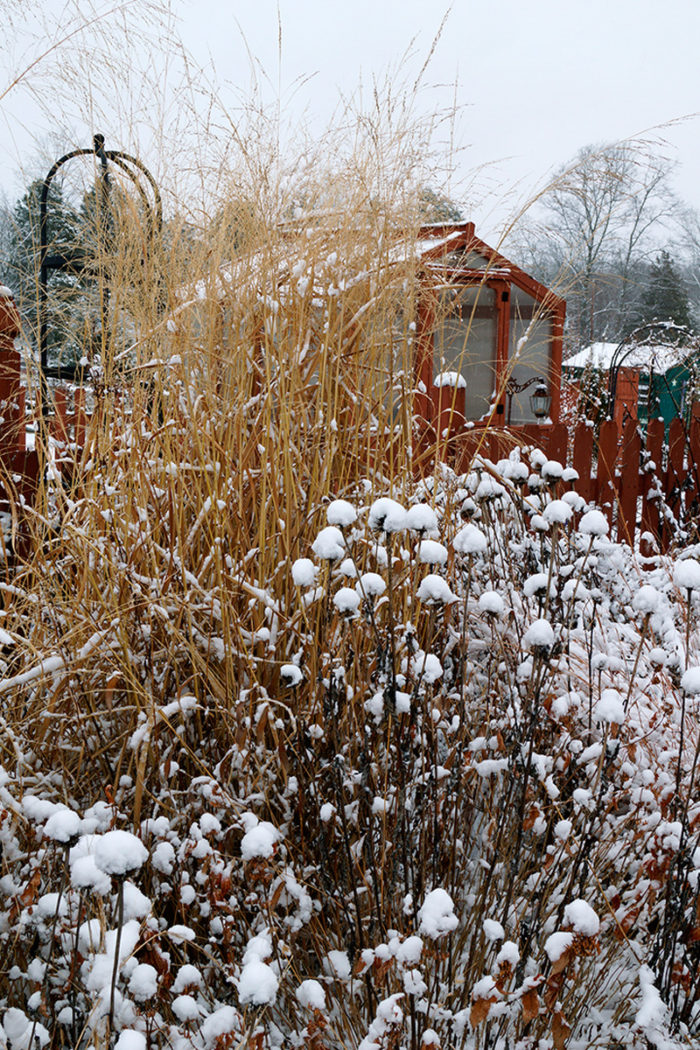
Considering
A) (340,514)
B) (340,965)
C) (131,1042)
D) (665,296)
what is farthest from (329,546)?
(665,296)

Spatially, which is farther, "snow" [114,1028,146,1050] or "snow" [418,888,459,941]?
"snow" [418,888,459,941]

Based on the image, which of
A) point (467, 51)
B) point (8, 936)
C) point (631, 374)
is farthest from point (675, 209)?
point (8, 936)

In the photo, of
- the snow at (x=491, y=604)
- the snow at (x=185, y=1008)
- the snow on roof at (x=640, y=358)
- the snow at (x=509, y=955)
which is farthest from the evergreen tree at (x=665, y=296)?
the snow at (x=185, y=1008)

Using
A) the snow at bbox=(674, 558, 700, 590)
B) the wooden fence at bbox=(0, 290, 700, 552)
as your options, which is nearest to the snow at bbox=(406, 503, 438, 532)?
the snow at bbox=(674, 558, 700, 590)

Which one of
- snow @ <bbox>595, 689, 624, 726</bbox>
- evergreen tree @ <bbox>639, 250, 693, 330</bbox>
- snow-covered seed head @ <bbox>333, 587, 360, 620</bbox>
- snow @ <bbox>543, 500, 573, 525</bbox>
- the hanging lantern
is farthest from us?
evergreen tree @ <bbox>639, 250, 693, 330</bbox>

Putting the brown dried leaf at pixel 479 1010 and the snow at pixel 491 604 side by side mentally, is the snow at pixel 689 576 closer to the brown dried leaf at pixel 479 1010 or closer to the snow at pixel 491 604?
the snow at pixel 491 604

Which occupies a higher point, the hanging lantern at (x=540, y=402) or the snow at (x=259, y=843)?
the hanging lantern at (x=540, y=402)

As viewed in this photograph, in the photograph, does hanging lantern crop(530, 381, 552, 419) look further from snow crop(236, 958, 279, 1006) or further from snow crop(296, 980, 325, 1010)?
snow crop(236, 958, 279, 1006)

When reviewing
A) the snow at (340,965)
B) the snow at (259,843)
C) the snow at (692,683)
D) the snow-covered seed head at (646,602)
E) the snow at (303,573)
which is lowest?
the snow at (340,965)

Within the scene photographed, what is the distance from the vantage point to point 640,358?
1473cm

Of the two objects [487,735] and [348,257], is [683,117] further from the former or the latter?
[487,735]

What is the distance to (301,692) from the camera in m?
1.70

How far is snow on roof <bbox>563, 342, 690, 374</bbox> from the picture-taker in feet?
21.8

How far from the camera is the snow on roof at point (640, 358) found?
21.8ft
